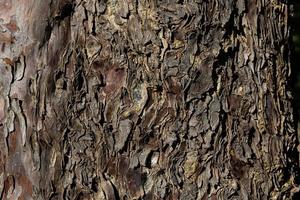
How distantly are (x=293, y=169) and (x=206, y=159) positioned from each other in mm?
340

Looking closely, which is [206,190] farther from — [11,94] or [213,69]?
[11,94]

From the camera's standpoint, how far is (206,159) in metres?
1.88

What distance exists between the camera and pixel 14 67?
76.9 inches

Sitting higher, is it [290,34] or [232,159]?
[290,34]

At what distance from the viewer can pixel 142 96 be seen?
184cm

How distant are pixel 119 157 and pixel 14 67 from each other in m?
0.40

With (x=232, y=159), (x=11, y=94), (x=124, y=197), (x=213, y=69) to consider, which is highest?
(x=213, y=69)

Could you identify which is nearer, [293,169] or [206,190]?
[206,190]

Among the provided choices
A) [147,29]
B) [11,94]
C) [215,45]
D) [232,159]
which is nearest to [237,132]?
[232,159]

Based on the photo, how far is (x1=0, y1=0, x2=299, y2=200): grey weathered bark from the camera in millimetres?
1828

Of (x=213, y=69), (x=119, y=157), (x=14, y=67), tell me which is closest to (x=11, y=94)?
(x=14, y=67)

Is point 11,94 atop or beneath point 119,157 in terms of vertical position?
atop

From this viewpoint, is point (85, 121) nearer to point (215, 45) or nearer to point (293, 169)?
point (215, 45)

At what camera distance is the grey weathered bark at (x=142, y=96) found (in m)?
1.83
